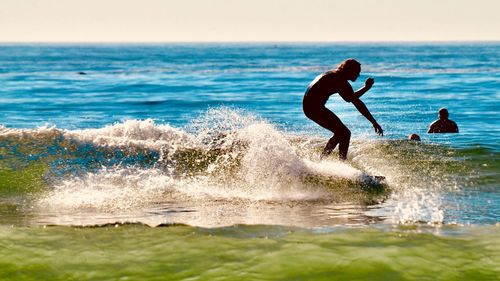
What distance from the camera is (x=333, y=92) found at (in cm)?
1180

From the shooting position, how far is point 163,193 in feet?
36.7

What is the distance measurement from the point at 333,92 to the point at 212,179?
97.7 inches

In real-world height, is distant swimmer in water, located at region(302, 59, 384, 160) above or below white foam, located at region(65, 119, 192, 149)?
above

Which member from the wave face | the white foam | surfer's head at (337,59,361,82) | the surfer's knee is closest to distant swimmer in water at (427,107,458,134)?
the wave face

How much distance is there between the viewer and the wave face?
9.62 m

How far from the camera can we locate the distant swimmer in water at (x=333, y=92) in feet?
38.2

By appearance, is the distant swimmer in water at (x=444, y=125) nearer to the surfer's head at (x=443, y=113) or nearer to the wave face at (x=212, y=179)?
the surfer's head at (x=443, y=113)

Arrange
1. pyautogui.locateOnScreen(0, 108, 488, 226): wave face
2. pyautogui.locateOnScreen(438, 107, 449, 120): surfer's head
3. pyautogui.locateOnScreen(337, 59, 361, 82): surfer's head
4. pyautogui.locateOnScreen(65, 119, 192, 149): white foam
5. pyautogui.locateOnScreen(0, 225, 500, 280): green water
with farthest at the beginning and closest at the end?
pyautogui.locateOnScreen(438, 107, 449, 120): surfer's head < pyautogui.locateOnScreen(65, 119, 192, 149): white foam < pyautogui.locateOnScreen(337, 59, 361, 82): surfer's head < pyautogui.locateOnScreen(0, 108, 488, 226): wave face < pyautogui.locateOnScreen(0, 225, 500, 280): green water

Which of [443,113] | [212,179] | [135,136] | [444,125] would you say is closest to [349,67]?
[212,179]

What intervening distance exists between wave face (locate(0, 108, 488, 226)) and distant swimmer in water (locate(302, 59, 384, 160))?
0.48 meters

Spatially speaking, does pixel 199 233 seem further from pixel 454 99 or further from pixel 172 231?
pixel 454 99

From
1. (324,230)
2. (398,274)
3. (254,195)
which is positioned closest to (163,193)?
(254,195)

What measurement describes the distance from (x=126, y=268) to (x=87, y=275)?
0.37 metres

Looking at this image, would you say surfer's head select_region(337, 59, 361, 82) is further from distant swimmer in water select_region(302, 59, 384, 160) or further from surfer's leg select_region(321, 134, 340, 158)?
surfer's leg select_region(321, 134, 340, 158)
